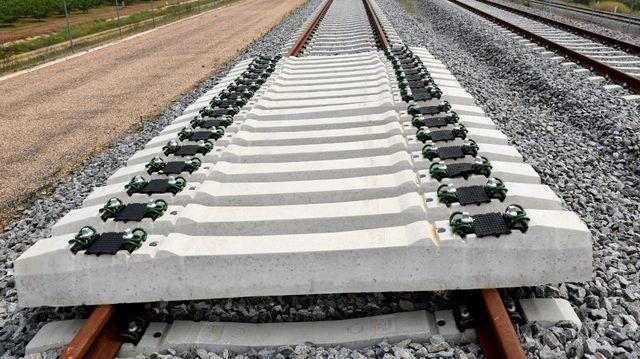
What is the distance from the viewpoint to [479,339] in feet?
8.70

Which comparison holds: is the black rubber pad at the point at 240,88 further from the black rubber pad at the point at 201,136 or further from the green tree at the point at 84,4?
the green tree at the point at 84,4

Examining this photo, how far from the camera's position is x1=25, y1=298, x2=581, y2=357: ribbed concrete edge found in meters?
2.74

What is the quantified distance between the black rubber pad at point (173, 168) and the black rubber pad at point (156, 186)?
0.23m

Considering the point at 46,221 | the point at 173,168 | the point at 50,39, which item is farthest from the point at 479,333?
the point at 50,39

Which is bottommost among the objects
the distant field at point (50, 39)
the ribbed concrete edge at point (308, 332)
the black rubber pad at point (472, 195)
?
the distant field at point (50, 39)

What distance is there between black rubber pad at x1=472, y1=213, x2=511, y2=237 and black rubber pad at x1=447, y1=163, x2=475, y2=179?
0.59 metres

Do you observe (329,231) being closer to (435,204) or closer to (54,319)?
(435,204)

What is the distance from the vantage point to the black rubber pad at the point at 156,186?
384cm

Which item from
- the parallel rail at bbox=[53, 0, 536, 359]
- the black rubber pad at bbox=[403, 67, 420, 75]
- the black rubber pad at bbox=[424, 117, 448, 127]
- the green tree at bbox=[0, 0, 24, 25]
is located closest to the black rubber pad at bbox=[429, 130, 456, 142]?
the black rubber pad at bbox=[424, 117, 448, 127]

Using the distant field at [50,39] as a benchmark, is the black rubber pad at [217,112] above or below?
above

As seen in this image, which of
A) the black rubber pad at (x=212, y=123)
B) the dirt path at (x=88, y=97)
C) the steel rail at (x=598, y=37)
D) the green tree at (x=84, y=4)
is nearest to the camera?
the black rubber pad at (x=212, y=123)

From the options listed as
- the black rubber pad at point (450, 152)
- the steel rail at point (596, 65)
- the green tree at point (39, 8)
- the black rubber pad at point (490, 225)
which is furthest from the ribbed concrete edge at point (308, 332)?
the green tree at point (39, 8)

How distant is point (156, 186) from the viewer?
389 cm

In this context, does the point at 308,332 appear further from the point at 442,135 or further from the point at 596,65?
the point at 596,65
